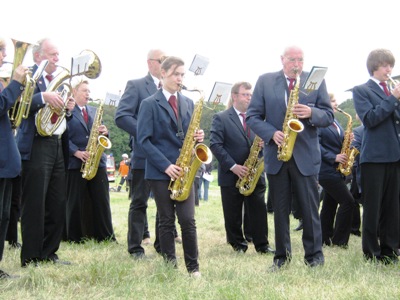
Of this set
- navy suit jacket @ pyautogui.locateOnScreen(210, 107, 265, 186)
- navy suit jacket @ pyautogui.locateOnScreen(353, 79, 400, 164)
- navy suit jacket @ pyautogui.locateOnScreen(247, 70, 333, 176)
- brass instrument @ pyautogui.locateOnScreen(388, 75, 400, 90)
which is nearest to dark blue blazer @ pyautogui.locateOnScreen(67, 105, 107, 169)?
navy suit jacket @ pyautogui.locateOnScreen(210, 107, 265, 186)

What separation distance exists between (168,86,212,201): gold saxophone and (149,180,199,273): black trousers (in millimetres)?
100

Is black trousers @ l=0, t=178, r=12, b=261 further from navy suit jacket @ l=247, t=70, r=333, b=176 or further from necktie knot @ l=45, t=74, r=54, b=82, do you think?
navy suit jacket @ l=247, t=70, r=333, b=176

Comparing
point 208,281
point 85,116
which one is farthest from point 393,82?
point 85,116

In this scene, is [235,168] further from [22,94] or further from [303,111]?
[22,94]

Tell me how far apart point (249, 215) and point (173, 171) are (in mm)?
2558

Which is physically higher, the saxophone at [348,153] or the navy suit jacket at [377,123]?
the navy suit jacket at [377,123]

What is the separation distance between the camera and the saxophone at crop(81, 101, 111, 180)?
7.67 meters

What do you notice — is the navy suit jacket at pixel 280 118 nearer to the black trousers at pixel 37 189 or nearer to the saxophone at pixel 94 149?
the black trousers at pixel 37 189

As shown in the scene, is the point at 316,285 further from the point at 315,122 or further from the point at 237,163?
the point at 237,163

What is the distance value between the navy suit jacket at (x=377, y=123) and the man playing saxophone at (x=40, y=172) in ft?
10.8

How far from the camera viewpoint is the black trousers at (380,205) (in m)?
5.77

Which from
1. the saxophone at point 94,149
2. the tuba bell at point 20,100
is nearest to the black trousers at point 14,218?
the saxophone at point 94,149

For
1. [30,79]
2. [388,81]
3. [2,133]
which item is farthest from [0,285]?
[388,81]

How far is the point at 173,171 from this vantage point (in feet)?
16.8
